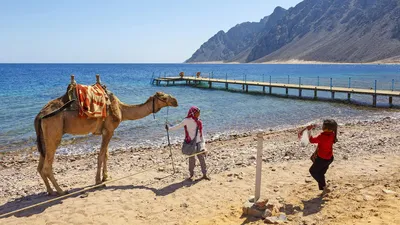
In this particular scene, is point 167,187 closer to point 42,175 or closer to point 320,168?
point 42,175

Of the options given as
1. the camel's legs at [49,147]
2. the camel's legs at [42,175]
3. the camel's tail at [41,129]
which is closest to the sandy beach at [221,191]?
the camel's legs at [42,175]

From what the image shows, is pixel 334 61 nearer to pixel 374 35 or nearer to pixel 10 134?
pixel 374 35

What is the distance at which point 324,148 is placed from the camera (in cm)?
731

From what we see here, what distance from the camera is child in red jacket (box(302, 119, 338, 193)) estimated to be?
7.24 metres

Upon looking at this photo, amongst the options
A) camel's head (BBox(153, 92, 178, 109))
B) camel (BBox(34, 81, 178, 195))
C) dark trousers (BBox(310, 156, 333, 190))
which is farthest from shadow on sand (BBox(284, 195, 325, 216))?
camel (BBox(34, 81, 178, 195))

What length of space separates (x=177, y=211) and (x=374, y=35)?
509 feet

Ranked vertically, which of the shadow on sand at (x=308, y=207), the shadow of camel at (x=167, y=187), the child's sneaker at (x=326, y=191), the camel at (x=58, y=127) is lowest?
the shadow of camel at (x=167, y=187)

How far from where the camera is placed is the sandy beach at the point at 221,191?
6.89m

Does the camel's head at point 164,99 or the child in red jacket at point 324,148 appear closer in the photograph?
the child in red jacket at point 324,148

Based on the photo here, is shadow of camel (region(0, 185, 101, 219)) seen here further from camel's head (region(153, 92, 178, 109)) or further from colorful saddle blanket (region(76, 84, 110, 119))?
camel's head (region(153, 92, 178, 109))

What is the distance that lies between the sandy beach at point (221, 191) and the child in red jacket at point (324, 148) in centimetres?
47

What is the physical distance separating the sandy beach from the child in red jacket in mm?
468

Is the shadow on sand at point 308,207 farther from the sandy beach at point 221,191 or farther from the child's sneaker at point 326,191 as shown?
the child's sneaker at point 326,191

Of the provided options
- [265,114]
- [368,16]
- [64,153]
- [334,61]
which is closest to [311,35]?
[368,16]
